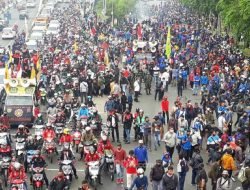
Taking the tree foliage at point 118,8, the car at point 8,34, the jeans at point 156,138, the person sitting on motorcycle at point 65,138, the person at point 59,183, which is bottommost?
the car at point 8,34

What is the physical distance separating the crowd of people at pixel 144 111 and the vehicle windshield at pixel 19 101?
1.95 ft

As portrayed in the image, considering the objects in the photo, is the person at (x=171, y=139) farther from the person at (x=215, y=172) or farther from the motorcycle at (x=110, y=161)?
the person at (x=215, y=172)

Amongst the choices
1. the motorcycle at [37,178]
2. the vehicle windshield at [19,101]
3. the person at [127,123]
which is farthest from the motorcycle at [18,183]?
the vehicle windshield at [19,101]

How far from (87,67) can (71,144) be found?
43.5 feet

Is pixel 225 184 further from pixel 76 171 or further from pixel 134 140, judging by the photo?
pixel 134 140

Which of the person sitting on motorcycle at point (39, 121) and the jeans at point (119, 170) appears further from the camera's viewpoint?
the person sitting on motorcycle at point (39, 121)

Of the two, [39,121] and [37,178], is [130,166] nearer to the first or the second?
[37,178]

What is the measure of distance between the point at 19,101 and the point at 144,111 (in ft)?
20.6

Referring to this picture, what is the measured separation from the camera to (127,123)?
23.7m

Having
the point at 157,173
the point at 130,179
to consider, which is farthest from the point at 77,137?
the point at 157,173

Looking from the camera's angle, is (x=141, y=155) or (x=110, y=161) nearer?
(x=141, y=155)

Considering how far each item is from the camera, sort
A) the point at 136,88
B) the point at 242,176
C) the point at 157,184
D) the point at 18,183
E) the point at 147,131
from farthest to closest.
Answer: the point at 136,88, the point at 147,131, the point at 242,176, the point at 18,183, the point at 157,184

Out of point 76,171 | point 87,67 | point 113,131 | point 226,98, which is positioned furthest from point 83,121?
point 87,67

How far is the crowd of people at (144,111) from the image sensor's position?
18.6 meters
